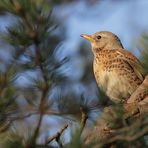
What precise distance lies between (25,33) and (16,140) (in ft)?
1.47

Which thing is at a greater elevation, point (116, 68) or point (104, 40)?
point (104, 40)

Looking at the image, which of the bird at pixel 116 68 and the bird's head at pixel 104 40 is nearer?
the bird at pixel 116 68

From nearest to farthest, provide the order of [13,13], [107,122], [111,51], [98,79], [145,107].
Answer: [13,13], [107,122], [145,107], [98,79], [111,51]

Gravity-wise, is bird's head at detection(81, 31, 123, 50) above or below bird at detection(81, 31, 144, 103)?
above

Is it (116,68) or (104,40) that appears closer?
(116,68)

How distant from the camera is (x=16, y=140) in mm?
2264

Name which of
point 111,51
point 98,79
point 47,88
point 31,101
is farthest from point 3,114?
point 111,51

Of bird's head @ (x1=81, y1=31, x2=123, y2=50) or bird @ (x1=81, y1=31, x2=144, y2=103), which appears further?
bird's head @ (x1=81, y1=31, x2=123, y2=50)

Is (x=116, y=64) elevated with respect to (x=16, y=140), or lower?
lower

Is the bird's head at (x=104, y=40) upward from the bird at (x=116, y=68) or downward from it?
upward

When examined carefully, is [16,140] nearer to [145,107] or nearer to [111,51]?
[145,107]

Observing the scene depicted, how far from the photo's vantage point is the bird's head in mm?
5473

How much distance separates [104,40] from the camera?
5.52m

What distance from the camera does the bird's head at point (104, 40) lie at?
5.47 meters
